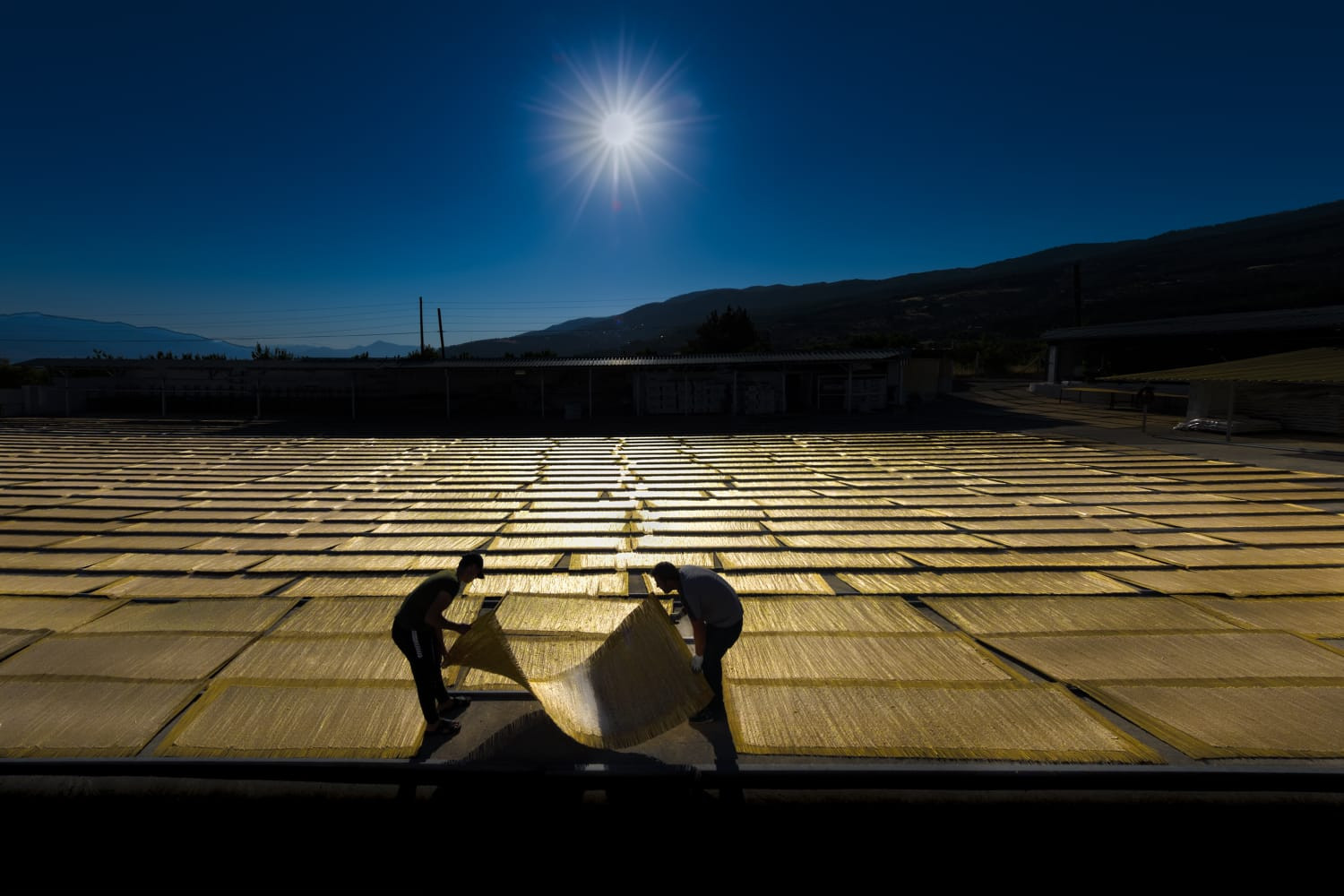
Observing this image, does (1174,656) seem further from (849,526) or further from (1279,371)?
(1279,371)

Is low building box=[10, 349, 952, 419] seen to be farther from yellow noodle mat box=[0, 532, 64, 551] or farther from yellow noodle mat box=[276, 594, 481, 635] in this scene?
yellow noodle mat box=[276, 594, 481, 635]

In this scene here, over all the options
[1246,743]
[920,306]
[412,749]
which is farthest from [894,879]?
[920,306]

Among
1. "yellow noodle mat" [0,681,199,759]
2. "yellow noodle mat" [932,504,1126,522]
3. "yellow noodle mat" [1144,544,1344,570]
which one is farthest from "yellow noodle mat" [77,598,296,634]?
"yellow noodle mat" [1144,544,1344,570]

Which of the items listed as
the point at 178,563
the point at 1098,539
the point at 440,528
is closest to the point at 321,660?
the point at 178,563

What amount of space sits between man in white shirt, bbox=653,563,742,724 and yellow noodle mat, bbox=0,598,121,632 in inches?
253

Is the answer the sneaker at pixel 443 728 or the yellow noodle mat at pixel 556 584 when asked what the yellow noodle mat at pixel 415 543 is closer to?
the yellow noodle mat at pixel 556 584

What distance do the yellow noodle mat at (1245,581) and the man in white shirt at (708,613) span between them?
5.73 metres

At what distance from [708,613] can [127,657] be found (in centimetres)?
541

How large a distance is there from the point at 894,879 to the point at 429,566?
6.42m

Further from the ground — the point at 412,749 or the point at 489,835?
the point at 412,749

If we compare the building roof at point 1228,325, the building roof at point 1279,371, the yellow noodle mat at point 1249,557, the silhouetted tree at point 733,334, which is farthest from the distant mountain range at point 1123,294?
the yellow noodle mat at point 1249,557

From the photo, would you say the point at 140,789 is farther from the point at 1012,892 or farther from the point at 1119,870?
the point at 1119,870

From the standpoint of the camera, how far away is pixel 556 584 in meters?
7.20

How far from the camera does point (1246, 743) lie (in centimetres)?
399
